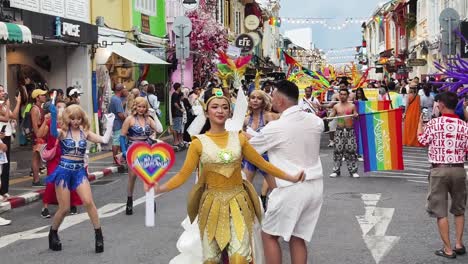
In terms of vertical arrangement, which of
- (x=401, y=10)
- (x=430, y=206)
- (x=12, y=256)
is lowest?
(x=12, y=256)

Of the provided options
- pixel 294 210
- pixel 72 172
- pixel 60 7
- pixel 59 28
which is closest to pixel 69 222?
pixel 72 172

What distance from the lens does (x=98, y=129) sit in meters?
21.4

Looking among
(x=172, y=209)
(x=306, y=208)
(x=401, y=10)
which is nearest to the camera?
(x=306, y=208)

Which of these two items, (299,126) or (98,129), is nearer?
(299,126)

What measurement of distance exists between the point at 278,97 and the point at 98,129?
15711 millimetres

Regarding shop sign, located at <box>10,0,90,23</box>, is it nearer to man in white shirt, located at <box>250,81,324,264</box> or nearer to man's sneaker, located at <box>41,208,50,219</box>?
man's sneaker, located at <box>41,208,50,219</box>

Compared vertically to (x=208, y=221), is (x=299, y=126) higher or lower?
higher

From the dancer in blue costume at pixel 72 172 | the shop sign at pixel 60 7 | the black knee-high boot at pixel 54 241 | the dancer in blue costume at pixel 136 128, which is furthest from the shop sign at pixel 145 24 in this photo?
the black knee-high boot at pixel 54 241

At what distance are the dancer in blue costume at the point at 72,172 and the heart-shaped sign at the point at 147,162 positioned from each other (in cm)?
274

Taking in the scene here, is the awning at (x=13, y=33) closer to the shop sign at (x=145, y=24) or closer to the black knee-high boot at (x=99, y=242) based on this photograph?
the black knee-high boot at (x=99, y=242)

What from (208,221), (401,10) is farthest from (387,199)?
(401,10)

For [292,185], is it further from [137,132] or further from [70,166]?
[137,132]

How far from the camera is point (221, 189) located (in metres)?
5.71

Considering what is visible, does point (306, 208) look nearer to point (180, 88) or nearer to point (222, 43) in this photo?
point (180, 88)
